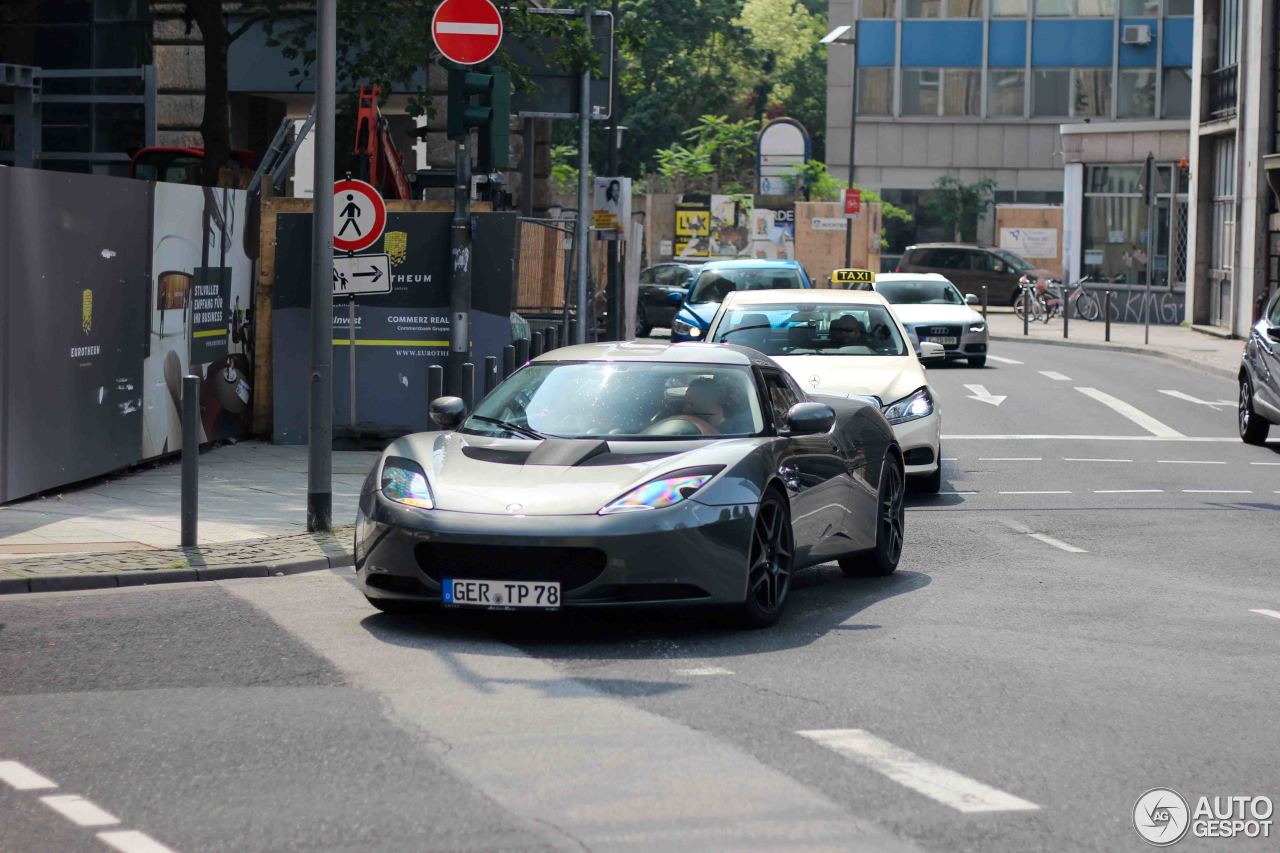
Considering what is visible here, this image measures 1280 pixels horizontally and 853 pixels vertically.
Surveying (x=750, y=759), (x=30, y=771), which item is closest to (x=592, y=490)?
(x=750, y=759)

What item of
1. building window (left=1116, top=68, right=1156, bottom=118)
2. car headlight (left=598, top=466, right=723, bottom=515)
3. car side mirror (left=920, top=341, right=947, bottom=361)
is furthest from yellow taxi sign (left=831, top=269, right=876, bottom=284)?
building window (left=1116, top=68, right=1156, bottom=118)

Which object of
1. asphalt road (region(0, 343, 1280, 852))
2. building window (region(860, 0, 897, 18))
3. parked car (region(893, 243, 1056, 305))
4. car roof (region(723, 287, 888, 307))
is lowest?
asphalt road (region(0, 343, 1280, 852))

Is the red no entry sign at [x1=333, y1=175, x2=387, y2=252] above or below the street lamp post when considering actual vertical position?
below

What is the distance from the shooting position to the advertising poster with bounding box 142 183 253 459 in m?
15.3

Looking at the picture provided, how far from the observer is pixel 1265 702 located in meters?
7.34

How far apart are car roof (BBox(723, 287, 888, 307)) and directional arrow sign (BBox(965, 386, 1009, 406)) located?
8.56 meters

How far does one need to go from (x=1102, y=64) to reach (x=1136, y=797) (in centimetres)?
6601

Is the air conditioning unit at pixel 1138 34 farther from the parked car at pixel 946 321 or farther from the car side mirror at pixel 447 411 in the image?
the car side mirror at pixel 447 411

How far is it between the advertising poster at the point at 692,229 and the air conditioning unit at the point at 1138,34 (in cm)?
1914

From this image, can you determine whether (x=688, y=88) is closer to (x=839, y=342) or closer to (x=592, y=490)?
(x=839, y=342)

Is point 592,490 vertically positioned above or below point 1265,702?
above

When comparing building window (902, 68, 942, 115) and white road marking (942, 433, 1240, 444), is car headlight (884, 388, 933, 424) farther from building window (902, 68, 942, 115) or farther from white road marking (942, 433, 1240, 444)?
building window (902, 68, 942, 115)

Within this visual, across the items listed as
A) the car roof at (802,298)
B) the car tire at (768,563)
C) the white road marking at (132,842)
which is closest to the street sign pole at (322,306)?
the car tire at (768,563)

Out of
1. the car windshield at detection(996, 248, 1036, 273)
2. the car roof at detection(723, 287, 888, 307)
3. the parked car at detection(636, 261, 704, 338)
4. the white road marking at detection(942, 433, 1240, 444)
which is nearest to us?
the car roof at detection(723, 287, 888, 307)
